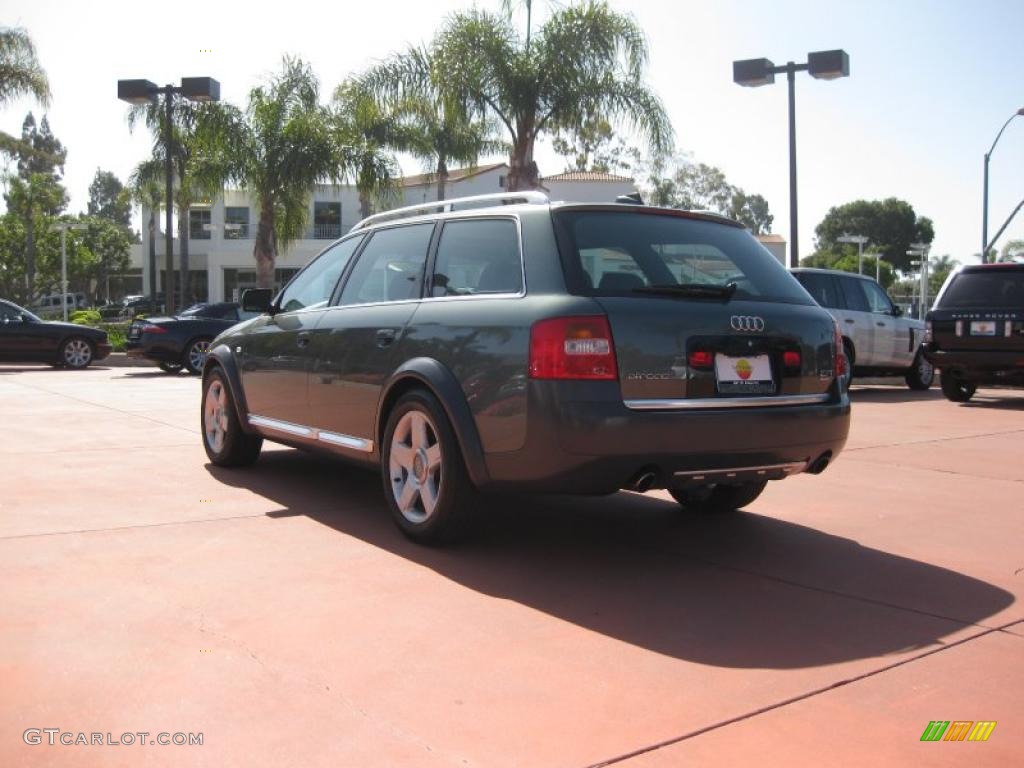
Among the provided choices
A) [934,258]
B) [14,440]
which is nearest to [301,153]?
[14,440]

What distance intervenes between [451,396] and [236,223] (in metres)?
55.6

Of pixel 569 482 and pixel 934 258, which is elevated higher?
pixel 934 258

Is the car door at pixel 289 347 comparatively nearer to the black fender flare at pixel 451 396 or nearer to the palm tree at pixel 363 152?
the black fender flare at pixel 451 396

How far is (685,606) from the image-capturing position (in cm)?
445

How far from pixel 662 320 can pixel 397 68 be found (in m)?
22.5

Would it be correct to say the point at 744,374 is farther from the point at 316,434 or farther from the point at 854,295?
the point at 854,295

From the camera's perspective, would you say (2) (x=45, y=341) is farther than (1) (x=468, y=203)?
Yes

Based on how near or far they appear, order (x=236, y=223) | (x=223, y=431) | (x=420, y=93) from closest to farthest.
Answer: (x=223, y=431) → (x=420, y=93) → (x=236, y=223)

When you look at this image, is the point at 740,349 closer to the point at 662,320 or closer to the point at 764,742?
the point at 662,320

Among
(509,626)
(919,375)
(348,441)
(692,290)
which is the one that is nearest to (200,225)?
(919,375)

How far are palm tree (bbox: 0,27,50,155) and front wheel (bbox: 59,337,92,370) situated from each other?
14038mm

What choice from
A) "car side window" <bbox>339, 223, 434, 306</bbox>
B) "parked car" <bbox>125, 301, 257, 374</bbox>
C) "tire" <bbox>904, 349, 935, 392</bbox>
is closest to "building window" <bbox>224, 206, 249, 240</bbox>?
"parked car" <bbox>125, 301, 257, 374</bbox>

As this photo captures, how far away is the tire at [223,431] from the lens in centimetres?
752

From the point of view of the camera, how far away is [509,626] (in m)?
4.16
